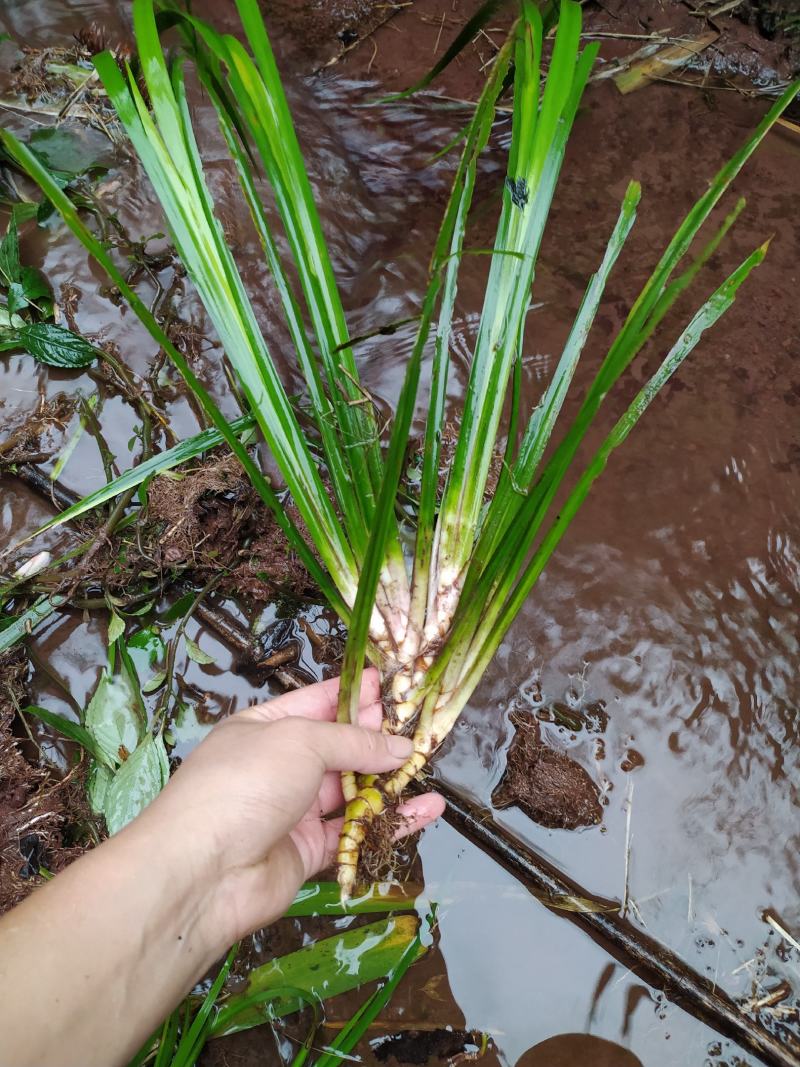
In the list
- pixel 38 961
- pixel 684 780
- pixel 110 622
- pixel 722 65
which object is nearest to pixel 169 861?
pixel 38 961

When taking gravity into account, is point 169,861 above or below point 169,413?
below

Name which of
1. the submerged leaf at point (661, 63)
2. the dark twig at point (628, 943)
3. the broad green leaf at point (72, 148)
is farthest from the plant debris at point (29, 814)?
the submerged leaf at point (661, 63)

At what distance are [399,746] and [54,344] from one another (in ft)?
4.23

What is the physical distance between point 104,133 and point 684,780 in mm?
2262

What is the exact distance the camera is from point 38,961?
1038 mm

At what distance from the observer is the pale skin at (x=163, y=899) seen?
104 centimetres

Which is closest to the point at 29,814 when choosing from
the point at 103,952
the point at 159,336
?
the point at 103,952

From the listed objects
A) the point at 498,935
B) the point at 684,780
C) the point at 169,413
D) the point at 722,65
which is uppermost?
the point at 722,65

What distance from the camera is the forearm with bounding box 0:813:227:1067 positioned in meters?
1.02

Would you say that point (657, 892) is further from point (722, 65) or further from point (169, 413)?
point (722, 65)

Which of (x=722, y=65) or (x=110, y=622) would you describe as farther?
(x=722, y=65)

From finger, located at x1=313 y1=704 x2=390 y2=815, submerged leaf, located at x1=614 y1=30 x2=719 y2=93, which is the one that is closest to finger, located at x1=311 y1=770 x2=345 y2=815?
finger, located at x1=313 y1=704 x2=390 y2=815

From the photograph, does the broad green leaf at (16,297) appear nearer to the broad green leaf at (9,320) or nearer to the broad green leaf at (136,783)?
the broad green leaf at (9,320)

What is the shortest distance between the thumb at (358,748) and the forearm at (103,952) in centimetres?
26
